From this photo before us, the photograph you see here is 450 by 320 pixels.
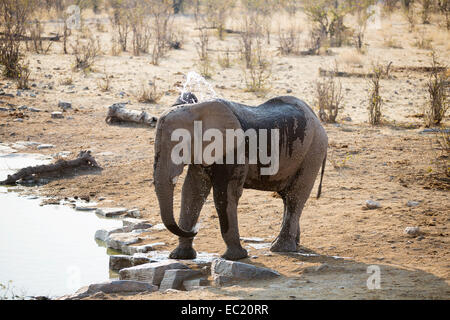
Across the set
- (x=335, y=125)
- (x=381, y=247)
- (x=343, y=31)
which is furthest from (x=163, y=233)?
(x=343, y=31)

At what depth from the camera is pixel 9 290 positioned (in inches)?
231

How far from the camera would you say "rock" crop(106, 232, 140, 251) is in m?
7.01

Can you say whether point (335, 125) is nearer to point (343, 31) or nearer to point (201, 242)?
point (201, 242)

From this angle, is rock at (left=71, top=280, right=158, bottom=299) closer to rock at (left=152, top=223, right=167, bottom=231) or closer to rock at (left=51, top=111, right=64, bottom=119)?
rock at (left=152, top=223, right=167, bottom=231)

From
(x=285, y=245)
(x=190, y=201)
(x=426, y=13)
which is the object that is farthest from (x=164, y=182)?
(x=426, y=13)

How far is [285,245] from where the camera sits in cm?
655

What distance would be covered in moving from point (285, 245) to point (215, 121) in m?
1.56

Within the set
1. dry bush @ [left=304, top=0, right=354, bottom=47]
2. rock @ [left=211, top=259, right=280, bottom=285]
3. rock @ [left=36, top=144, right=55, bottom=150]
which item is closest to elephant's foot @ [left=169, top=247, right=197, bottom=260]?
rock @ [left=211, top=259, right=280, bottom=285]

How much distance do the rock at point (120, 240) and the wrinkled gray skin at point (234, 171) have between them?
2.63 feet

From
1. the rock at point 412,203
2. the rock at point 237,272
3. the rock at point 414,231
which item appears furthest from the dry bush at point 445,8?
the rock at point 237,272

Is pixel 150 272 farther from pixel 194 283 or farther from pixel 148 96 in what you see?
pixel 148 96

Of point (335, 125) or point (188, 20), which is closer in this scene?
point (335, 125)

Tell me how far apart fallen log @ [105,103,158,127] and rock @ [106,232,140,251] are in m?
5.41
